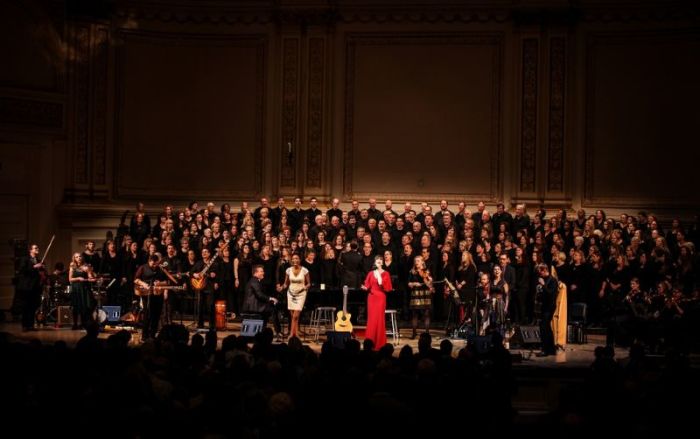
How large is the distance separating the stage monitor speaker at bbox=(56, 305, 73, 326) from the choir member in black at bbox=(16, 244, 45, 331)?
482 mm

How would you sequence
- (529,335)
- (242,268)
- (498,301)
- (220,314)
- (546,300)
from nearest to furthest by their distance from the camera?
(529,335), (546,300), (498,301), (220,314), (242,268)

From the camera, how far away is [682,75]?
21.7 metres

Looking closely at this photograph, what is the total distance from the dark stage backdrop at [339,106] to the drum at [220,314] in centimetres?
530

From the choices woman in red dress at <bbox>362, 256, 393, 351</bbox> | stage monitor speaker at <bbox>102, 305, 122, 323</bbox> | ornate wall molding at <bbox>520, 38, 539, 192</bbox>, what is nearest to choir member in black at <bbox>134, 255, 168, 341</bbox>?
stage monitor speaker at <bbox>102, 305, 122, 323</bbox>

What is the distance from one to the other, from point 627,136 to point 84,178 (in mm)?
12097

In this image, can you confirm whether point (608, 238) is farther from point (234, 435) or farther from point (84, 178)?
point (234, 435)

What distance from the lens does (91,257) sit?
19.5 meters

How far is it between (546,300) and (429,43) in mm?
9124

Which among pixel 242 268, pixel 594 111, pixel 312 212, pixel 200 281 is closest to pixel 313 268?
pixel 242 268

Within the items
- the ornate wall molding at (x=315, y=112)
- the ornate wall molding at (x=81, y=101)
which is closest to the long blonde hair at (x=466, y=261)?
the ornate wall molding at (x=315, y=112)

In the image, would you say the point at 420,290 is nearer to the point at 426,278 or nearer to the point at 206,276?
the point at 426,278

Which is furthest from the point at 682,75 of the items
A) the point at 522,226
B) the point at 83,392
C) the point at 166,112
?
the point at 83,392

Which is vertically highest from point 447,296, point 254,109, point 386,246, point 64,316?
point 254,109

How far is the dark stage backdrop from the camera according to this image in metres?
21.8
